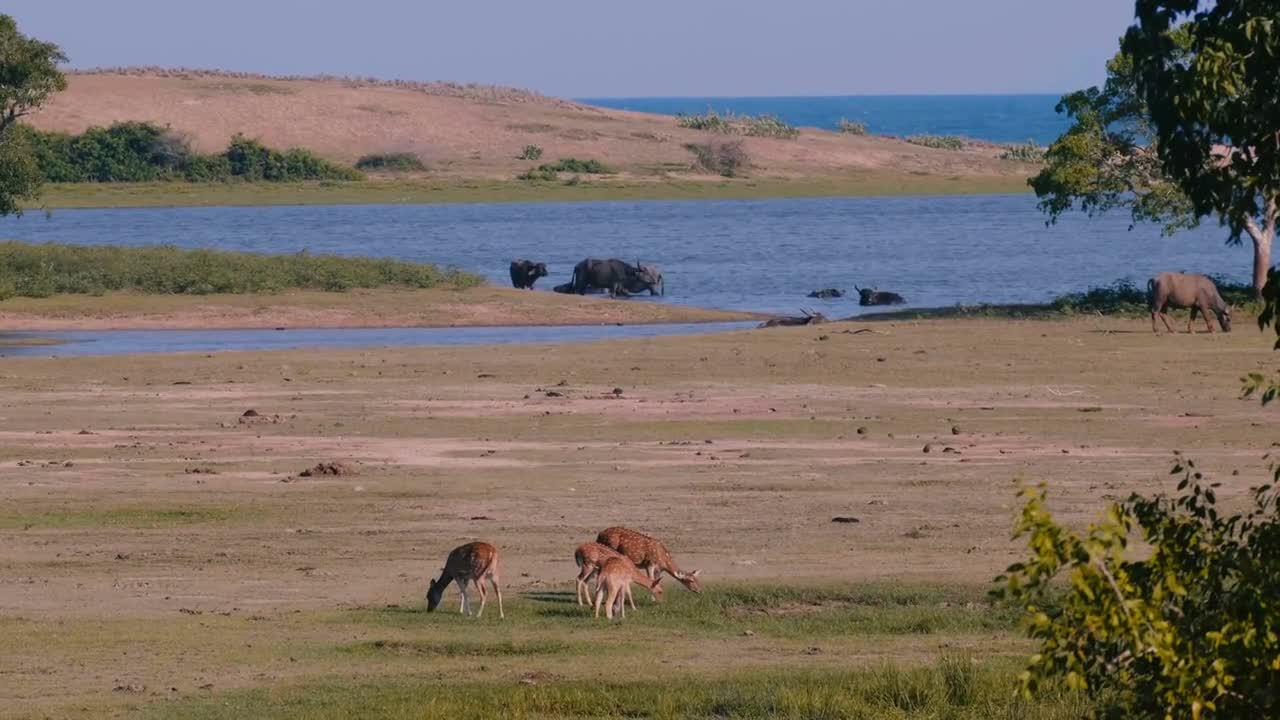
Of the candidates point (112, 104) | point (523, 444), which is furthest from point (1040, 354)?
point (112, 104)

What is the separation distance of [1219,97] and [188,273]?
128 ft

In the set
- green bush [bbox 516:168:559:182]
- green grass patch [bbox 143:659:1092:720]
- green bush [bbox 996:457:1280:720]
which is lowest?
green bush [bbox 516:168:559:182]

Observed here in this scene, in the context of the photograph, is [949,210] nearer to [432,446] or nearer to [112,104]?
[112,104]

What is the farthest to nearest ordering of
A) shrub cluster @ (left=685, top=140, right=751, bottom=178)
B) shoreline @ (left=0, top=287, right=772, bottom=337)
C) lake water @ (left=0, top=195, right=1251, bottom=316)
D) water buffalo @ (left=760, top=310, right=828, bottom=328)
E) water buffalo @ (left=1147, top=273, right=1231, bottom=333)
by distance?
shrub cluster @ (left=685, top=140, right=751, bottom=178) → lake water @ (left=0, top=195, right=1251, bottom=316) → shoreline @ (left=0, top=287, right=772, bottom=337) → water buffalo @ (left=760, top=310, right=828, bottom=328) → water buffalo @ (left=1147, top=273, right=1231, bottom=333)

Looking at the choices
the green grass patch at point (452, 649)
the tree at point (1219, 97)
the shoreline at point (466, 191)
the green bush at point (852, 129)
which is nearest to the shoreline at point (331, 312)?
the green grass patch at point (452, 649)

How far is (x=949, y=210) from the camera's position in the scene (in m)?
81.7

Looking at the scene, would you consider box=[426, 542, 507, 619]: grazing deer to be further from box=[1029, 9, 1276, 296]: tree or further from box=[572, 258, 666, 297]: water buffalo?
box=[572, 258, 666, 297]: water buffalo

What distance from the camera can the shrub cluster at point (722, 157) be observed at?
317ft

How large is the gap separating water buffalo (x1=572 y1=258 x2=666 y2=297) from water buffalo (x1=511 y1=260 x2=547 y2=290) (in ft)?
3.10

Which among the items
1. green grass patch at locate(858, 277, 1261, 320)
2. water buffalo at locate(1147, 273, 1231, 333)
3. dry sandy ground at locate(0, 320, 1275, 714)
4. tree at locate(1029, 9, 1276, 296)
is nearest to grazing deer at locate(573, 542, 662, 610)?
dry sandy ground at locate(0, 320, 1275, 714)

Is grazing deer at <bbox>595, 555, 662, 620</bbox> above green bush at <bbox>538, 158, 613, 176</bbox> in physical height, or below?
above

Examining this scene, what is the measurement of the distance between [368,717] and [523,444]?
1159 cm

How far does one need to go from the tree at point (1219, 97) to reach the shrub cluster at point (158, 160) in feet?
269

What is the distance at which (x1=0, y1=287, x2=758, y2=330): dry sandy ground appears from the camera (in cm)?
4006
